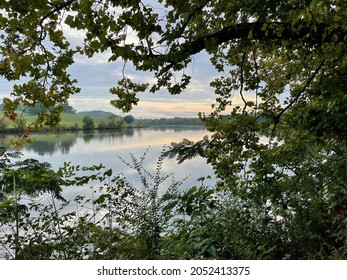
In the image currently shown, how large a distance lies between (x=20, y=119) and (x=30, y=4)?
69.7 inches

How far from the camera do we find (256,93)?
5.50 meters

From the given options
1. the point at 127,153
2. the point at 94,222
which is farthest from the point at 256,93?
the point at 127,153

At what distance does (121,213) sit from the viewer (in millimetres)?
4613

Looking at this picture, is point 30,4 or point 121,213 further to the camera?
point 121,213

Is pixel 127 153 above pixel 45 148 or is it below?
above

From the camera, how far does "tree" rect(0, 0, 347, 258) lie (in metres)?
3.56

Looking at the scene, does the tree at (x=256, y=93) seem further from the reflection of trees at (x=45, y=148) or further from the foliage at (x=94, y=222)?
the reflection of trees at (x=45, y=148)

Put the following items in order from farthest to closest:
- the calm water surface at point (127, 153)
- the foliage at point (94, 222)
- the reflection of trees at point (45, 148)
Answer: the reflection of trees at point (45, 148) → the calm water surface at point (127, 153) → the foliage at point (94, 222)

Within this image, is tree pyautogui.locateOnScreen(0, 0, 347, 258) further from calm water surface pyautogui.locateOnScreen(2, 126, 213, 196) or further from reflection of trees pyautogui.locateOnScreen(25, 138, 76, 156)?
reflection of trees pyautogui.locateOnScreen(25, 138, 76, 156)

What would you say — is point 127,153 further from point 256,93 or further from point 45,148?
point 45,148

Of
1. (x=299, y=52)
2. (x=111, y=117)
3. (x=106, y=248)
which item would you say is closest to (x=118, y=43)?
(x=106, y=248)

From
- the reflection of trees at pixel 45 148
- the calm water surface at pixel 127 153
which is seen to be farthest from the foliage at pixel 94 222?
the reflection of trees at pixel 45 148

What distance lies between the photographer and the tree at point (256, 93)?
356cm
